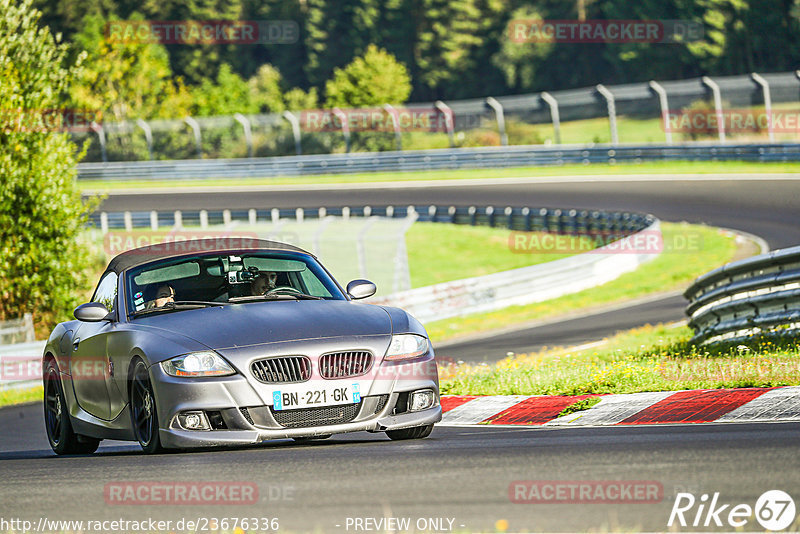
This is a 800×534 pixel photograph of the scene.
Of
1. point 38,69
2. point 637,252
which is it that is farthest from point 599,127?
point 38,69

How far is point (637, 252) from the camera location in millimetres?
27312

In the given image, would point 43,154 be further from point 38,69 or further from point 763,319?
point 763,319

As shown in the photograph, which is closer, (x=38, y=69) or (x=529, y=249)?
(x=38, y=69)

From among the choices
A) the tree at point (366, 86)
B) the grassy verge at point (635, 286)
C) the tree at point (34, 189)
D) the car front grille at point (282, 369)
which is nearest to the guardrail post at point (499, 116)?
the grassy verge at point (635, 286)

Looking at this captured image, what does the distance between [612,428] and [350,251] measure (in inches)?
697

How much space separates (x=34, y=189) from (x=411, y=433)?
56.7 feet

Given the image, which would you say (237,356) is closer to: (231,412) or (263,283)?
(231,412)

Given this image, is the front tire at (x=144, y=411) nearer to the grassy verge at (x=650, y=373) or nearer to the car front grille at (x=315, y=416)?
the car front grille at (x=315, y=416)

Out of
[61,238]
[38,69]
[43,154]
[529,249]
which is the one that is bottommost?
[529,249]
